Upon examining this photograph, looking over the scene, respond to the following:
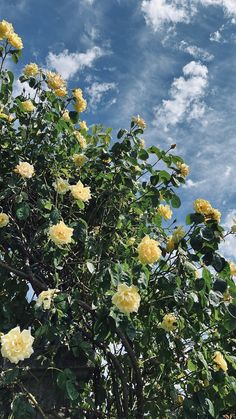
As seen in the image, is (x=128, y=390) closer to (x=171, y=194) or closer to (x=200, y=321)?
(x=200, y=321)

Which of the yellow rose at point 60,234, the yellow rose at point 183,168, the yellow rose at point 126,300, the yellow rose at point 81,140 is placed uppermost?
the yellow rose at point 81,140

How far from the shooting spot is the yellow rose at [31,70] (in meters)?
2.89

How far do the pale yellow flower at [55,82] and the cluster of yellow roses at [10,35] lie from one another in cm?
27

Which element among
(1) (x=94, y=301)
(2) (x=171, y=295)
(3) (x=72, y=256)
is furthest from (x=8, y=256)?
(2) (x=171, y=295)

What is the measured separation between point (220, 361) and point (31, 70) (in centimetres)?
202

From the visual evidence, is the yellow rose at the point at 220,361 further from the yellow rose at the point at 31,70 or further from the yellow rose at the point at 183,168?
the yellow rose at the point at 31,70

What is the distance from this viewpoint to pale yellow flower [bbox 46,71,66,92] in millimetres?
2881

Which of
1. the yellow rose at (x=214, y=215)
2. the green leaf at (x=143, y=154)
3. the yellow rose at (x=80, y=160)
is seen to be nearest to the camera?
the yellow rose at (x=214, y=215)

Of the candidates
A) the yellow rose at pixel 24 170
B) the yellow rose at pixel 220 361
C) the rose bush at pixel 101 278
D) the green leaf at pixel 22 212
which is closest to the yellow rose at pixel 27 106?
the rose bush at pixel 101 278

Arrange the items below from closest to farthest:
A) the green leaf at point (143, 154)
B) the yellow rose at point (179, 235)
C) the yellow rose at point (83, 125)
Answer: the yellow rose at point (179, 235)
the green leaf at point (143, 154)
the yellow rose at point (83, 125)

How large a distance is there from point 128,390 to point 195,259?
35.2 inches

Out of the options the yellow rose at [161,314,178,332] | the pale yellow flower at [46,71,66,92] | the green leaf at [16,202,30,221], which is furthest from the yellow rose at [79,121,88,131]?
the yellow rose at [161,314,178,332]

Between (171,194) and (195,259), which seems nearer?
(195,259)

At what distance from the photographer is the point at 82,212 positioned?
288cm
